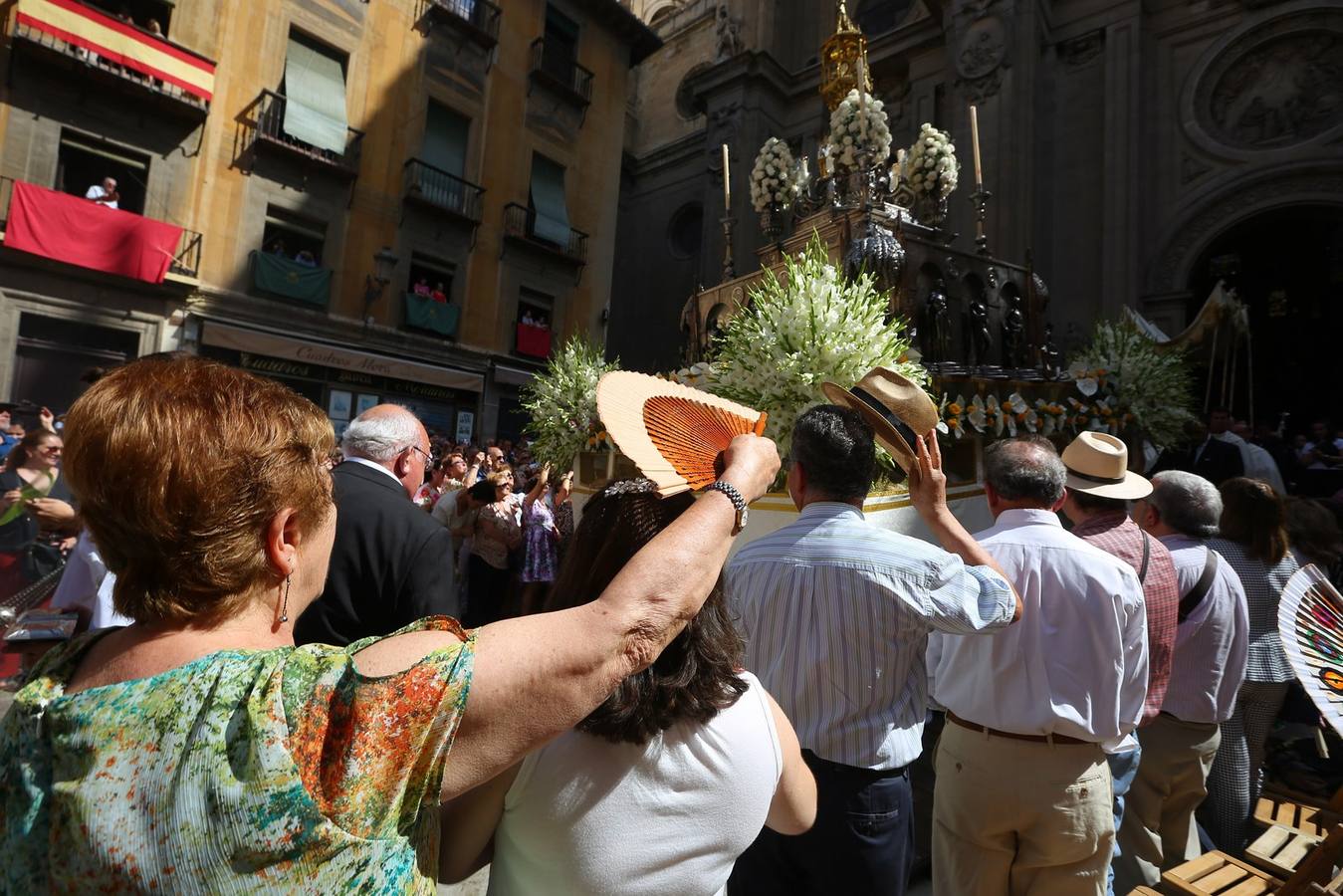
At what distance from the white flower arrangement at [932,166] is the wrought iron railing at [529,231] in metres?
13.5

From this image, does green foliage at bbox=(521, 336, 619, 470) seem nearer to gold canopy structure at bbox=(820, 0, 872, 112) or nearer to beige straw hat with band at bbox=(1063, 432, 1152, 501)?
beige straw hat with band at bbox=(1063, 432, 1152, 501)

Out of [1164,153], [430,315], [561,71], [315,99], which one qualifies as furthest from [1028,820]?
[561,71]

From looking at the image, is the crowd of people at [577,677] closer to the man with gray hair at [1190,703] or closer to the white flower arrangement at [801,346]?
the man with gray hair at [1190,703]

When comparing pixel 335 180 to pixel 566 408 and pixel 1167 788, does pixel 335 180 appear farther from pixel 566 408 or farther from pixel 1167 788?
pixel 1167 788

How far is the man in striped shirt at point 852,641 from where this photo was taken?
6.62 feet

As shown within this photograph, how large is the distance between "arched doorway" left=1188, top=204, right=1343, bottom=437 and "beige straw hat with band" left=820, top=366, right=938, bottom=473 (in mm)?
12658

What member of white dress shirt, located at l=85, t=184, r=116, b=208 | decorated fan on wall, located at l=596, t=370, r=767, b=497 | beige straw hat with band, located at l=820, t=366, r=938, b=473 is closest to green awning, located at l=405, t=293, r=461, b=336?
white dress shirt, located at l=85, t=184, r=116, b=208

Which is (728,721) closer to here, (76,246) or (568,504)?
(568,504)

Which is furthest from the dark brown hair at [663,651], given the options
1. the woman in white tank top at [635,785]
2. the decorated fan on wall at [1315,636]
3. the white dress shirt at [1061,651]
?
the decorated fan on wall at [1315,636]

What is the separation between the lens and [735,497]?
1178 millimetres

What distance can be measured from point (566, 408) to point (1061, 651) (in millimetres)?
4093

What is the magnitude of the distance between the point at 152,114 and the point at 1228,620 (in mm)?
16952

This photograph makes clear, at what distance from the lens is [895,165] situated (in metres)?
7.13

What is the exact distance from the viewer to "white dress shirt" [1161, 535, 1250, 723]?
3162 mm
